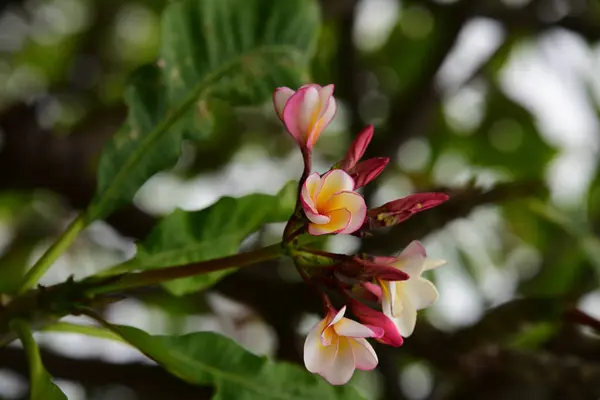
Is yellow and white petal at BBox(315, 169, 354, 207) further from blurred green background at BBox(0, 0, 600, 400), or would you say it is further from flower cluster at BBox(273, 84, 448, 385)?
blurred green background at BBox(0, 0, 600, 400)

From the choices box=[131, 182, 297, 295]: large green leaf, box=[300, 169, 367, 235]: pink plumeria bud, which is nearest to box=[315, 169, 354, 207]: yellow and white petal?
box=[300, 169, 367, 235]: pink plumeria bud

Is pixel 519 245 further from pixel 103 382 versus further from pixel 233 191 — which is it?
pixel 103 382

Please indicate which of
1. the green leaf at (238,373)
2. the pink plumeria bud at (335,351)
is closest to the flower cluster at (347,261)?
the pink plumeria bud at (335,351)

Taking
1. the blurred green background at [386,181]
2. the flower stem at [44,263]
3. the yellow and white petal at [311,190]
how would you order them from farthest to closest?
the blurred green background at [386,181] → the flower stem at [44,263] → the yellow and white petal at [311,190]

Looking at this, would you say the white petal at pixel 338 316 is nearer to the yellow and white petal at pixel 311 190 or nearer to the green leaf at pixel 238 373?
the yellow and white petal at pixel 311 190

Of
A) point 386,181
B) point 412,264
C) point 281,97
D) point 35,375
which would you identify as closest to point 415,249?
point 412,264

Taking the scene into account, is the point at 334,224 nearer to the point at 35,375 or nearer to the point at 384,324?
the point at 384,324

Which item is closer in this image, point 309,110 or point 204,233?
point 309,110
